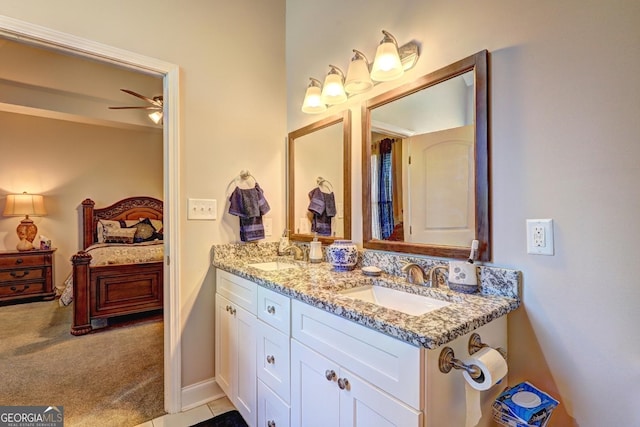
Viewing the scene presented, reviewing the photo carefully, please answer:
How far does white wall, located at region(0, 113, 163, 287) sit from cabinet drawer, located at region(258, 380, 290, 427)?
4.46 m

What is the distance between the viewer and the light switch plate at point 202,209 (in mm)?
1845

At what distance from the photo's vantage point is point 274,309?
4.43ft

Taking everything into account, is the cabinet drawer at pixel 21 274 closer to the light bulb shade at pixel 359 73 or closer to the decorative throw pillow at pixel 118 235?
the decorative throw pillow at pixel 118 235

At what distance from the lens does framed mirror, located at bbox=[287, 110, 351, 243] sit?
1.77 metres

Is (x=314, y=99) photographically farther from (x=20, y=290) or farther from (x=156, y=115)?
(x=20, y=290)

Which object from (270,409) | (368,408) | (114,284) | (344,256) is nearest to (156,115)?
(114,284)

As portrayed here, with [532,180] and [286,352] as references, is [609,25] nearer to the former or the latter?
[532,180]

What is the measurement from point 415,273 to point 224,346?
1.22 m

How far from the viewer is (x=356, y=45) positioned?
1707mm

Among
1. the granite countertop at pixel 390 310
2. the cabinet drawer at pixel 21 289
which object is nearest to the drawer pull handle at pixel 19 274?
the cabinet drawer at pixel 21 289

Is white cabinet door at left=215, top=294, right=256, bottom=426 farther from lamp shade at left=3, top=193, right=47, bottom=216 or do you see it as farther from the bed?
lamp shade at left=3, top=193, right=47, bottom=216

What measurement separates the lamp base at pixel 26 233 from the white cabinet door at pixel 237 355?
3.96 m

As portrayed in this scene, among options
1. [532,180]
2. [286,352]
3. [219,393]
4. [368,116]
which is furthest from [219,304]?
[532,180]

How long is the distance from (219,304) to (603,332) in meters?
1.77
